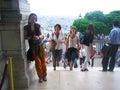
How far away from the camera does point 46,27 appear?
1395 centimetres

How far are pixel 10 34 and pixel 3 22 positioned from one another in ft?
0.98

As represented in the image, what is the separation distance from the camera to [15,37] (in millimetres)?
5809

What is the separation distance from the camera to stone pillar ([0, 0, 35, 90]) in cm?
568

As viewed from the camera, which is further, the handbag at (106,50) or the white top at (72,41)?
the handbag at (106,50)

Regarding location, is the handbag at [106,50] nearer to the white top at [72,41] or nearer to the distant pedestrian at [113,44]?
the distant pedestrian at [113,44]

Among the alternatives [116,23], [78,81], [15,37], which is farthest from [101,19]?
[15,37]

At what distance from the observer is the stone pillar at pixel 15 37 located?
18.6ft

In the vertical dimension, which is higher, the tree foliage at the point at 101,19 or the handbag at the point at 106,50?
the tree foliage at the point at 101,19

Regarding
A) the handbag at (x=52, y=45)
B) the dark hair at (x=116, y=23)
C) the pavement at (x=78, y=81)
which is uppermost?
the dark hair at (x=116, y=23)

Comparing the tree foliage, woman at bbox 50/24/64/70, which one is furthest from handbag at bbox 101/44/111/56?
the tree foliage

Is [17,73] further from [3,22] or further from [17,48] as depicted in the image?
[3,22]

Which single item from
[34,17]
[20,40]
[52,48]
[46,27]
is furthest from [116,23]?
[46,27]

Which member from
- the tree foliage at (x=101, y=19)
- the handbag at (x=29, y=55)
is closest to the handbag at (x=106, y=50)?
the handbag at (x=29, y=55)

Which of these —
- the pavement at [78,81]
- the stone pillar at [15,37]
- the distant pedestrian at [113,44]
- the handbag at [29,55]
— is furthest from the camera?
the distant pedestrian at [113,44]
